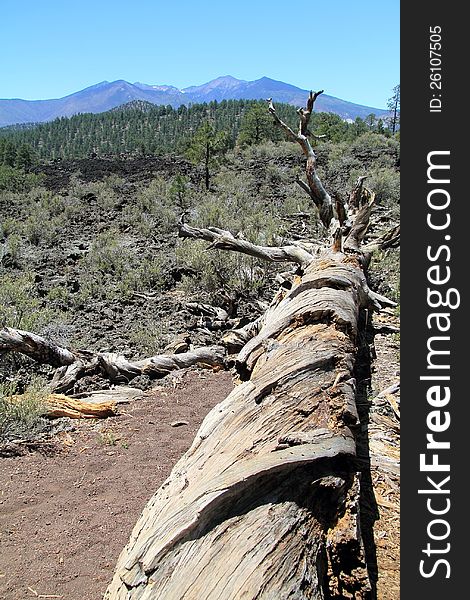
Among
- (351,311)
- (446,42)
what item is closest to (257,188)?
(351,311)

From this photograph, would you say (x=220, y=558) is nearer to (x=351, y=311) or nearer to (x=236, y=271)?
(x=351, y=311)

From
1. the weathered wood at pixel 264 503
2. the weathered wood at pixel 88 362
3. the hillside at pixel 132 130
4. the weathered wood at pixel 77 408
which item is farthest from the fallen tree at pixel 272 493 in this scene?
the hillside at pixel 132 130

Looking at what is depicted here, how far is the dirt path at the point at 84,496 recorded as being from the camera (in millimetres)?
3189

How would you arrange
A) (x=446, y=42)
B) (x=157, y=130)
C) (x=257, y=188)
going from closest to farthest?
(x=446, y=42)
(x=257, y=188)
(x=157, y=130)

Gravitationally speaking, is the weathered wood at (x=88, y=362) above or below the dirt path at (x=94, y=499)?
above

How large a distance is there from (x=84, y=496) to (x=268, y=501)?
1860 millimetres

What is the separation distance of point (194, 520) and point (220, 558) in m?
0.20

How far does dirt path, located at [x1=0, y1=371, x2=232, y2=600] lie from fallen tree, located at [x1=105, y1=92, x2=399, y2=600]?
65cm

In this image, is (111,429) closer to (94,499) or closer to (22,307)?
(94,499)

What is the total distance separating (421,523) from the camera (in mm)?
2348

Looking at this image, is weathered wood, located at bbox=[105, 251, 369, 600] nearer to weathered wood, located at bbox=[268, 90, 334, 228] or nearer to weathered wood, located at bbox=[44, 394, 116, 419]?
weathered wood, located at bbox=[44, 394, 116, 419]

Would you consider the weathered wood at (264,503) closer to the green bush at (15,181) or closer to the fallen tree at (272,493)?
the fallen tree at (272,493)

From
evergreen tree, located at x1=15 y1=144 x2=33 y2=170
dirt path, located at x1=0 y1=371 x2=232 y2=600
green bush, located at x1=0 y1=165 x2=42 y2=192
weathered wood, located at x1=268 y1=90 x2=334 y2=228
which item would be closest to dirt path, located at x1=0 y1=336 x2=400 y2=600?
dirt path, located at x1=0 y1=371 x2=232 y2=600

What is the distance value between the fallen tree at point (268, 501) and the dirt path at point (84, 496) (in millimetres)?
654
